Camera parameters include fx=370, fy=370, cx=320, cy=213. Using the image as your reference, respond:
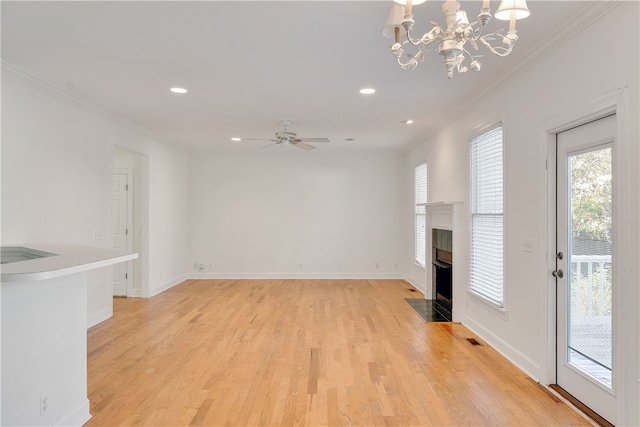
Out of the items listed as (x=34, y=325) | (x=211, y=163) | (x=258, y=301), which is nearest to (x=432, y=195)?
(x=258, y=301)

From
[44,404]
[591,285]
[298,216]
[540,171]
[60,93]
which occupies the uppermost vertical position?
[60,93]

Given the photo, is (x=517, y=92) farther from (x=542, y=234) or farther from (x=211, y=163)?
(x=211, y=163)

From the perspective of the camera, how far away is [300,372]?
3172mm

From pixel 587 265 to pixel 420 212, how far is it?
4.35 meters

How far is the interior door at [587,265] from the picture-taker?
2.37 metres

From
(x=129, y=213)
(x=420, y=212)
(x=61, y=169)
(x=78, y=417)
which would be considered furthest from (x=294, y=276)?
(x=78, y=417)

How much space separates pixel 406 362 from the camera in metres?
3.38

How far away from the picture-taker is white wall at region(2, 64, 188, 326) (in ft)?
11.0

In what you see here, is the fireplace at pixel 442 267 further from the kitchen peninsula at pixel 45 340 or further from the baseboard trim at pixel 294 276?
the kitchen peninsula at pixel 45 340

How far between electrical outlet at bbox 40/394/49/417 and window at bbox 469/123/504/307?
145 inches

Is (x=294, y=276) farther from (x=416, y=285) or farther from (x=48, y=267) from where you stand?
(x=48, y=267)

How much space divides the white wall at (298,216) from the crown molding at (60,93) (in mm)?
2507

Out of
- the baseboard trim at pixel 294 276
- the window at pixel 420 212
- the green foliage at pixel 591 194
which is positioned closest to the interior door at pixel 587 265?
the green foliage at pixel 591 194

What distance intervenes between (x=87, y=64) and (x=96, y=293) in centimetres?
277
